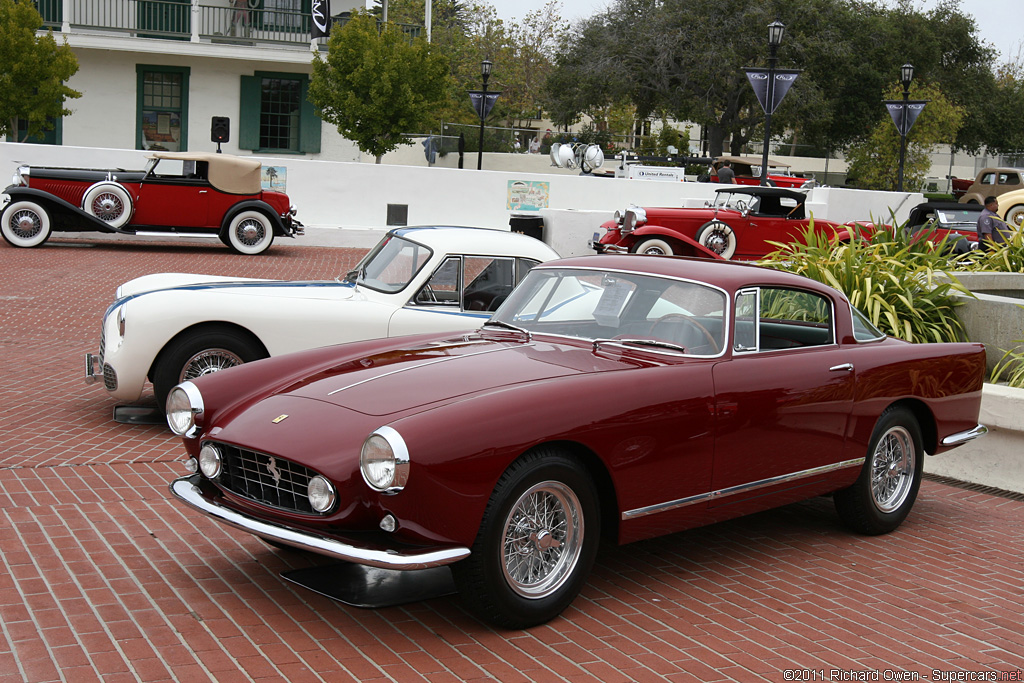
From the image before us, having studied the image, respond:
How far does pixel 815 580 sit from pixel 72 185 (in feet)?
52.4

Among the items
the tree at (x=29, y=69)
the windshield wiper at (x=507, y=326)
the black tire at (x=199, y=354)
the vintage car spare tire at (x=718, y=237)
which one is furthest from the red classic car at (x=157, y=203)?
the windshield wiper at (x=507, y=326)

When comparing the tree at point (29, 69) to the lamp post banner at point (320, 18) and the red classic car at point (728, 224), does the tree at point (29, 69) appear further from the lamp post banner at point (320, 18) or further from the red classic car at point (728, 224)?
the red classic car at point (728, 224)

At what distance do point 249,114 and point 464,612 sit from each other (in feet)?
88.0

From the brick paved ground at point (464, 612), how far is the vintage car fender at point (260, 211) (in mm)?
11875

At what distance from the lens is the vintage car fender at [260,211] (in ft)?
59.1

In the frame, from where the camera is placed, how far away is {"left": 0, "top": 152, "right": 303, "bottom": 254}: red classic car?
56.4ft

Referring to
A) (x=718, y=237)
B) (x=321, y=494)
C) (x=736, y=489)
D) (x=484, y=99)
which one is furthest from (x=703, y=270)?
(x=484, y=99)

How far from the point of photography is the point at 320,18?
90.5ft

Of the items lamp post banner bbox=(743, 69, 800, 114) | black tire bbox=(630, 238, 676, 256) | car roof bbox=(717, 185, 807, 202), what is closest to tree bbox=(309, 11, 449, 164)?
lamp post banner bbox=(743, 69, 800, 114)

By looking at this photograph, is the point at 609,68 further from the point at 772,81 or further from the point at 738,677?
the point at 738,677

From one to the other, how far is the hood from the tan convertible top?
45.6ft

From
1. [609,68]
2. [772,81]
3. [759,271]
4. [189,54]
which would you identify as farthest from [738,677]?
[609,68]

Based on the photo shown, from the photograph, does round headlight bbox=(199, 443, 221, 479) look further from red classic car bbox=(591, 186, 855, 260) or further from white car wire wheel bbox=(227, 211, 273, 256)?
white car wire wheel bbox=(227, 211, 273, 256)

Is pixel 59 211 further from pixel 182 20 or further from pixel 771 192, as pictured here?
pixel 182 20
